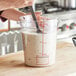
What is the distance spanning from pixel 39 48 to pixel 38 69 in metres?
0.08

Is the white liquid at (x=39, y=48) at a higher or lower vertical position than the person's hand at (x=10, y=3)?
lower

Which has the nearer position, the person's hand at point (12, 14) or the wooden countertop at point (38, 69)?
the wooden countertop at point (38, 69)

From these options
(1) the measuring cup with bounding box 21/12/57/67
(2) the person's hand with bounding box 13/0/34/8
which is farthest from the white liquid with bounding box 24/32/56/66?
(2) the person's hand with bounding box 13/0/34/8

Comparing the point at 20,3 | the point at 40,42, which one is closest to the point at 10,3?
the point at 20,3

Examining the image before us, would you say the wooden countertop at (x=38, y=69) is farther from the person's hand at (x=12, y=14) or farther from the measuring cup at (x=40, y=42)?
the person's hand at (x=12, y=14)

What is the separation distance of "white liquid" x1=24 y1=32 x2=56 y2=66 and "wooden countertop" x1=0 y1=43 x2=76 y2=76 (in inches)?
1.1

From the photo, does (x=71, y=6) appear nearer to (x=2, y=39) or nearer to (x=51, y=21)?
(x=2, y=39)

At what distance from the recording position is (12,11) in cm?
110

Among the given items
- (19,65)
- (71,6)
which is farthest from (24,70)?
(71,6)

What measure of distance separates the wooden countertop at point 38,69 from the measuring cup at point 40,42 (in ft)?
0.11

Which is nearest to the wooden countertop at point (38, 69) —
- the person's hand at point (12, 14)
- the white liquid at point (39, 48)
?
the white liquid at point (39, 48)

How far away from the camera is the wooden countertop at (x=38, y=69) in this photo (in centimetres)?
91

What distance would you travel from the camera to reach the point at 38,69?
96 centimetres

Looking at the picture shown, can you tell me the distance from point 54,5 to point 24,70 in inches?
82.8
